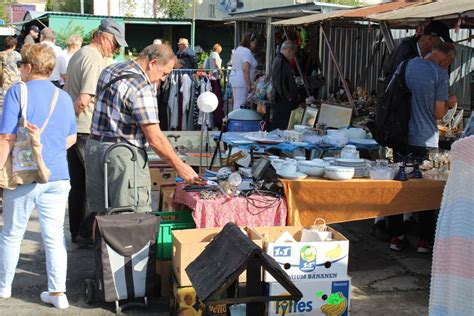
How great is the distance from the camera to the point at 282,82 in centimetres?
881

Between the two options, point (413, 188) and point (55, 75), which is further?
point (55, 75)

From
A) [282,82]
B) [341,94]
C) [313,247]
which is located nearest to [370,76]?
[341,94]

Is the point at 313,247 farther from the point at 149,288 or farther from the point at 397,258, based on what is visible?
the point at 397,258

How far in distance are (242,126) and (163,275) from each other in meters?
4.31

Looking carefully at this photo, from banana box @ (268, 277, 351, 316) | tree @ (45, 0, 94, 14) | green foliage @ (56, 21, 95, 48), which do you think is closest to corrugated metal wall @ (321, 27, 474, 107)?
banana box @ (268, 277, 351, 316)

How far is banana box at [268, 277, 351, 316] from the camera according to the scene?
411cm

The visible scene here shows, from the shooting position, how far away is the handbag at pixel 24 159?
402cm

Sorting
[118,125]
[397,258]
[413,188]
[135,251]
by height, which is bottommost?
[397,258]

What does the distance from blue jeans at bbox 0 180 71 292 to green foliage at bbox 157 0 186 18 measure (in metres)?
29.8

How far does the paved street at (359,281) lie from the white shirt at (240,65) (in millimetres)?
5298

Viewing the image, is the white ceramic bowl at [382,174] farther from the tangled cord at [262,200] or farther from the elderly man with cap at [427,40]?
the elderly man with cap at [427,40]

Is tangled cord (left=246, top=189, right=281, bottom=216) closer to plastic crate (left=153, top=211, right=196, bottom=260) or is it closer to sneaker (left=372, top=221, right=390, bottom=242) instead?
plastic crate (left=153, top=211, right=196, bottom=260)

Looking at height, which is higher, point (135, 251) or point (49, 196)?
point (49, 196)

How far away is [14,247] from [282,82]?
17.1 feet
